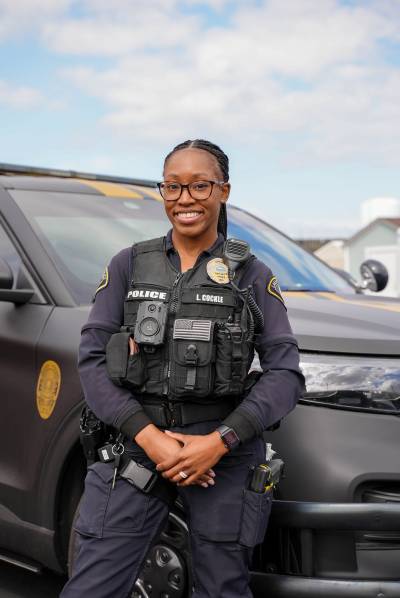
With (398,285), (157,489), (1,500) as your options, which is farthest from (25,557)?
(398,285)

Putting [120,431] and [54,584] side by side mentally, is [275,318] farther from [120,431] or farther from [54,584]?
[54,584]

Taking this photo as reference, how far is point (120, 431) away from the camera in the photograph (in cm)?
235

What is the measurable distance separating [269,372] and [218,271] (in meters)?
0.31

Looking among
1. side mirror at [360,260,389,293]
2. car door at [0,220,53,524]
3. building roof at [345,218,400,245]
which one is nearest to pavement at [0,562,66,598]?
car door at [0,220,53,524]

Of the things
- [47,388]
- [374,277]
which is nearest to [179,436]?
[47,388]

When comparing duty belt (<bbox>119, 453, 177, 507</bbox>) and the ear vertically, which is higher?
the ear

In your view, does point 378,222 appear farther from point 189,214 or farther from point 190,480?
point 190,480

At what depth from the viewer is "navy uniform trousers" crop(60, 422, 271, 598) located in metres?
2.31

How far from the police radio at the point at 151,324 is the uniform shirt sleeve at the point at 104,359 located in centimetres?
14

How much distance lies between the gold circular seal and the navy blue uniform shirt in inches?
22.4

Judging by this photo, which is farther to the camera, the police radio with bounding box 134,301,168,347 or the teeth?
the teeth

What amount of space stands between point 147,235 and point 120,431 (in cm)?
156

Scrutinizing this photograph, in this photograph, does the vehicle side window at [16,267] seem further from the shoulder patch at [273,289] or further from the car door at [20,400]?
the shoulder patch at [273,289]

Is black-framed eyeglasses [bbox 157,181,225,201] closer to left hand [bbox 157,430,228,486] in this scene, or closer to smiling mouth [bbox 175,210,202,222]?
smiling mouth [bbox 175,210,202,222]
